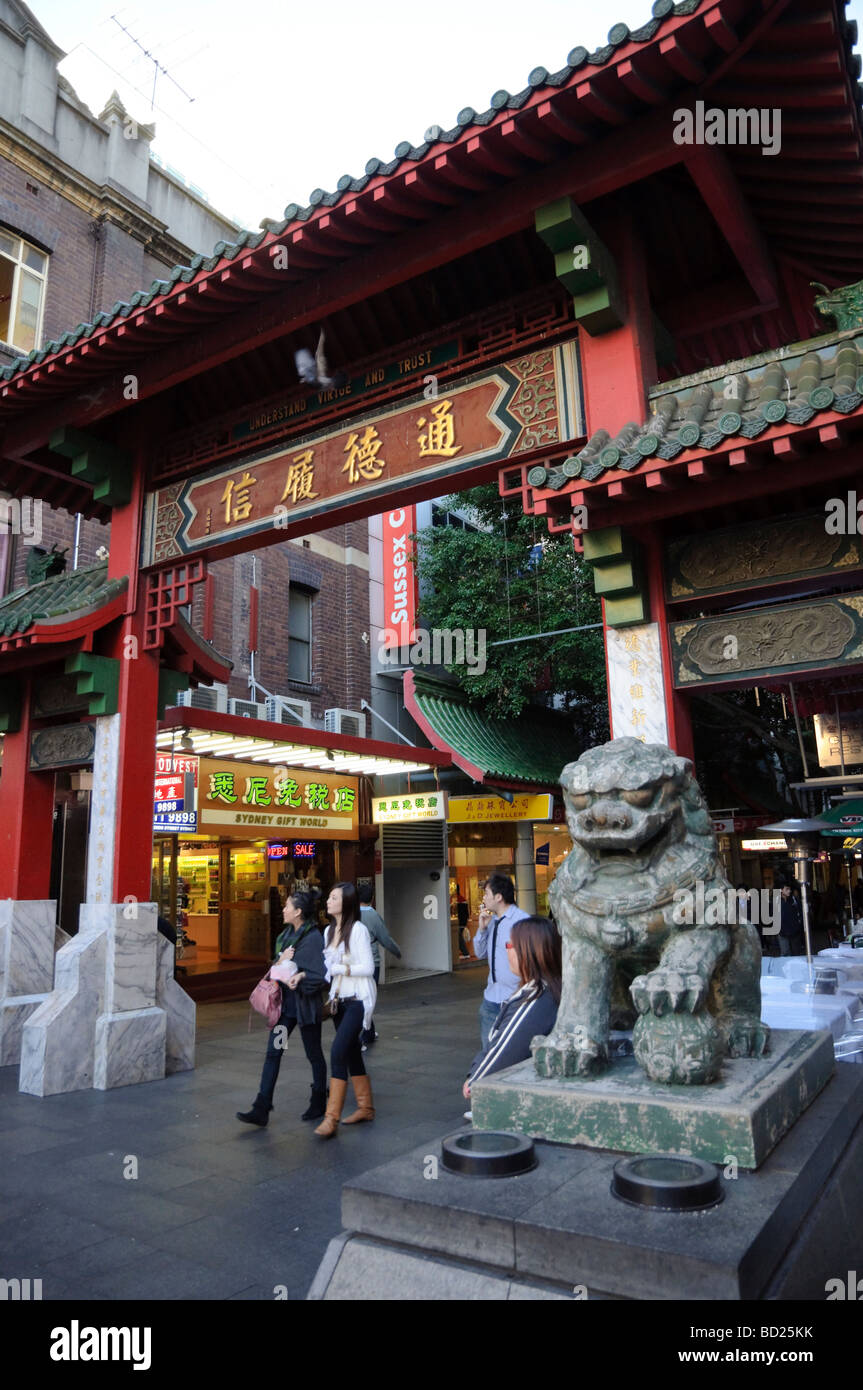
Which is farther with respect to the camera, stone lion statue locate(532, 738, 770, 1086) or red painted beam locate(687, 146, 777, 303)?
red painted beam locate(687, 146, 777, 303)

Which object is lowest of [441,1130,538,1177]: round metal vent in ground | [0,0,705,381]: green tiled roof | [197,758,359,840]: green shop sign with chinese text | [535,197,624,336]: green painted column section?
[441,1130,538,1177]: round metal vent in ground

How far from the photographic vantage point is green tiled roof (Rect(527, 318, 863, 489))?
14.0ft

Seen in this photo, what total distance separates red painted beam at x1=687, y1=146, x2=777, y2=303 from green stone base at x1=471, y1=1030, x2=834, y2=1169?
5077 mm

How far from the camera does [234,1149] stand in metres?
5.65

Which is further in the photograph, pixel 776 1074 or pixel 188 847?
pixel 188 847

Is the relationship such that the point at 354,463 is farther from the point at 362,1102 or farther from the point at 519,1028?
the point at 362,1102

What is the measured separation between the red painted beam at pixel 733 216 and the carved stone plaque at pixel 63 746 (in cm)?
711

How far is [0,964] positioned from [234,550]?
Answer: 4857 mm

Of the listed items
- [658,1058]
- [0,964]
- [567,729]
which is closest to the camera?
[658,1058]

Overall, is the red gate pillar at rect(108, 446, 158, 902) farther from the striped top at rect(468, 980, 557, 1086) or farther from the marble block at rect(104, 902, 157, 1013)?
the striped top at rect(468, 980, 557, 1086)

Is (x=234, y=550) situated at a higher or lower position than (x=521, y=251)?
lower

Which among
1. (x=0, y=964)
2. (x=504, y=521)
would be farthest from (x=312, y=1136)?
(x=504, y=521)

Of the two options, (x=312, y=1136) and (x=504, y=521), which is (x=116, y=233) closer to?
(x=504, y=521)

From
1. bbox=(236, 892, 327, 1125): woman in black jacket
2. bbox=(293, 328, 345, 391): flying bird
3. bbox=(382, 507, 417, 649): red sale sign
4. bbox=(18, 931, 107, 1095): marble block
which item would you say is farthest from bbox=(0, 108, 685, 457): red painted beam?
bbox=(382, 507, 417, 649): red sale sign
